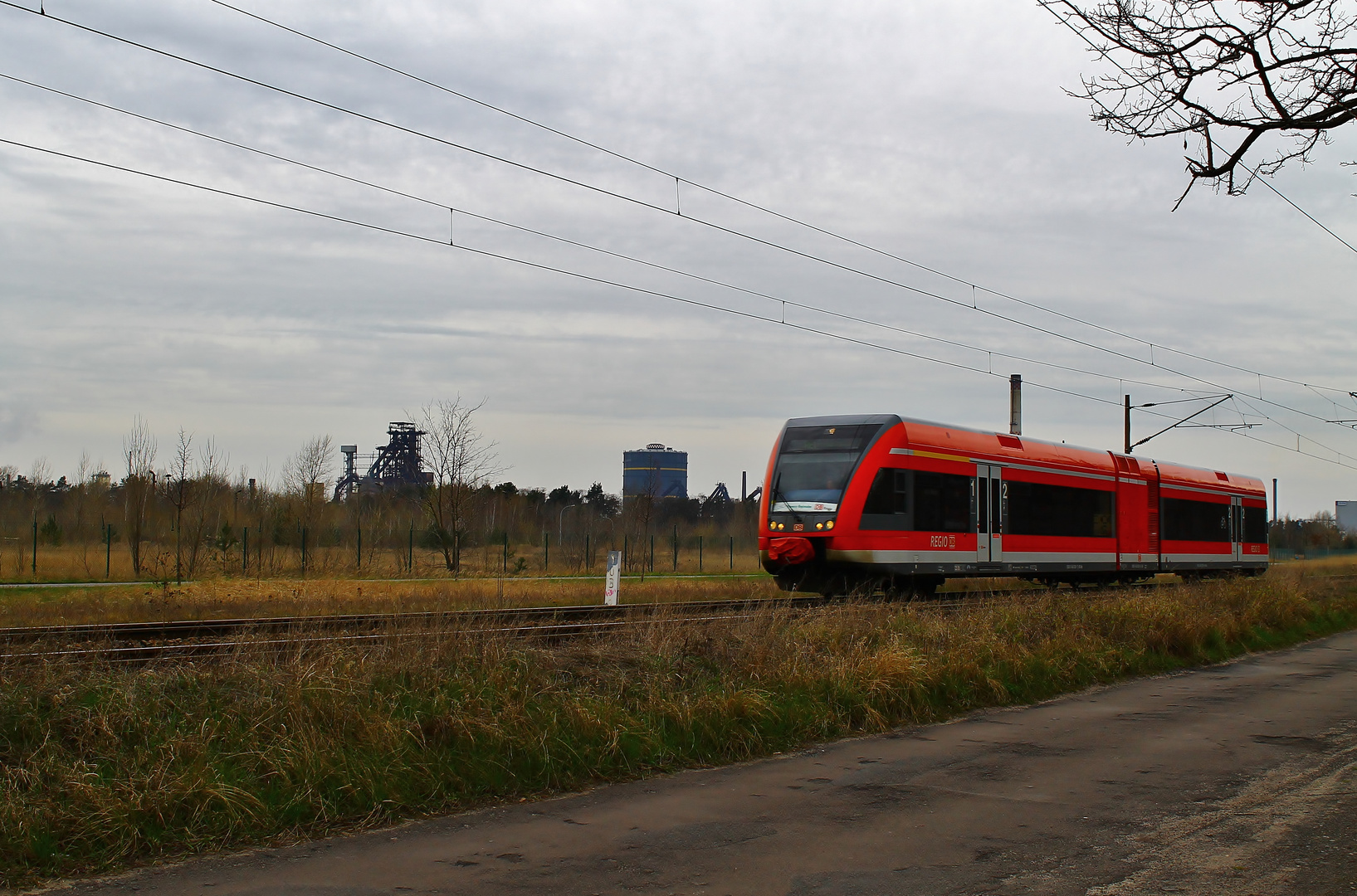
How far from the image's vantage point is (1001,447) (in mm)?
23500

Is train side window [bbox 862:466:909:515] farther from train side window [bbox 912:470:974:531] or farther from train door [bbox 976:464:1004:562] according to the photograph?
train door [bbox 976:464:1004:562]

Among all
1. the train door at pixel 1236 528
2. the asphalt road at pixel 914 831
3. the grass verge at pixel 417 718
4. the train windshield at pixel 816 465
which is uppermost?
the train windshield at pixel 816 465

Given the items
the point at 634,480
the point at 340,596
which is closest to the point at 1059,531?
the point at 340,596

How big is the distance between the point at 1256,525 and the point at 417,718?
3511cm

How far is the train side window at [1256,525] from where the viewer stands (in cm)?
3559

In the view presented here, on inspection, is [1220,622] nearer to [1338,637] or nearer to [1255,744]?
[1338,637]

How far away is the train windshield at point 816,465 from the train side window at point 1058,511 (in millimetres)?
4954

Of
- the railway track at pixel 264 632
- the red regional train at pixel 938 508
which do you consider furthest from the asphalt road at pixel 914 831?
the red regional train at pixel 938 508

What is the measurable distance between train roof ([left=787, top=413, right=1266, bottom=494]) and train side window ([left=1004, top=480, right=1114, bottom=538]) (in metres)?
0.60

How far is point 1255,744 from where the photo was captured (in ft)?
30.1

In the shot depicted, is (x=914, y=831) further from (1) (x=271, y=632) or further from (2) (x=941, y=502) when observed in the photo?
(2) (x=941, y=502)

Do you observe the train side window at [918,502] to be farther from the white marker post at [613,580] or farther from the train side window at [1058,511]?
the white marker post at [613,580]

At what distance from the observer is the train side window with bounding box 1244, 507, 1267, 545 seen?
3559 centimetres

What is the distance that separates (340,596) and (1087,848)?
20.5 metres
